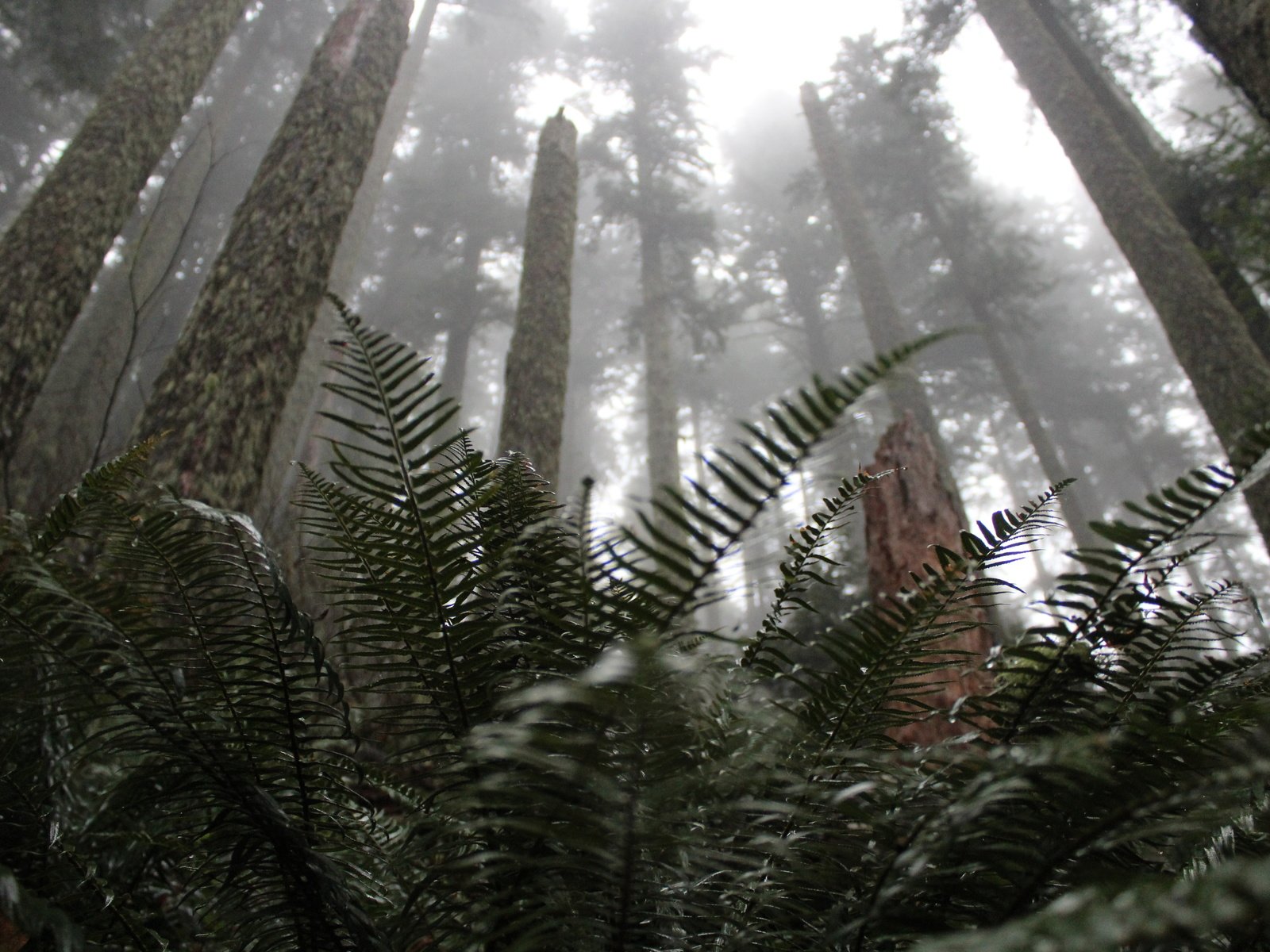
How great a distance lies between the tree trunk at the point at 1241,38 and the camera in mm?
3104

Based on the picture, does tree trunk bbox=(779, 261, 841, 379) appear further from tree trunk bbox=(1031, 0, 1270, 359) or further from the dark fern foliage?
the dark fern foliage

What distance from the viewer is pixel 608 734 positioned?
2.16 feet

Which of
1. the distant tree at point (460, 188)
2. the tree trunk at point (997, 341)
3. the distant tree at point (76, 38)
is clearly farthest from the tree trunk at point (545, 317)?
the distant tree at point (460, 188)

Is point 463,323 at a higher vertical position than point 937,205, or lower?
lower

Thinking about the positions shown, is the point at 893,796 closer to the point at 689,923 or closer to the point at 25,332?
the point at 689,923

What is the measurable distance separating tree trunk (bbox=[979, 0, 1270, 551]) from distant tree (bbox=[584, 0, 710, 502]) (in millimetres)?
7405

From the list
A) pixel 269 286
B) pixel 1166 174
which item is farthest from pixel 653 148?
pixel 269 286

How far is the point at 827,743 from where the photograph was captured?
797 mm

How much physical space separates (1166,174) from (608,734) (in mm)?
8408

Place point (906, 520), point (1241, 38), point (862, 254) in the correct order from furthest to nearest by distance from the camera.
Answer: point (862, 254) → point (906, 520) → point (1241, 38)

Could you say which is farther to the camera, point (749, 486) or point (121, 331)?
point (121, 331)

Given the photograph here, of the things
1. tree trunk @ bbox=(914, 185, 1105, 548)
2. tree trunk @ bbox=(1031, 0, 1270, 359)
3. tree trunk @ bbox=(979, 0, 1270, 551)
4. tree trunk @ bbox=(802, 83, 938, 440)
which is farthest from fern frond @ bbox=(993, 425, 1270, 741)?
tree trunk @ bbox=(914, 185, 1105, 548)

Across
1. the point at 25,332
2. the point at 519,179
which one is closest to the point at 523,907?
the point at 25,332

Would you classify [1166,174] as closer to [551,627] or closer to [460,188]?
[551,627]
